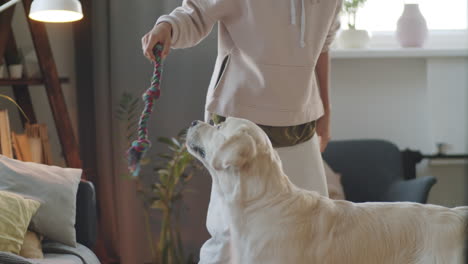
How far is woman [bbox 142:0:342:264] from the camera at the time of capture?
166cm

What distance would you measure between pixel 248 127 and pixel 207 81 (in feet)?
6.02

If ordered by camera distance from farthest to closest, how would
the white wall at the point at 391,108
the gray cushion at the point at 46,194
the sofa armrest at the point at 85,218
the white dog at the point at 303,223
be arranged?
the white wall at the point at 391,108, the sofa armrest at the point at 85,218, the gray cushion at the point at 46,194, the white dog at the point at 303,223

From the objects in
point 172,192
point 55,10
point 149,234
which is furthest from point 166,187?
point 55,10

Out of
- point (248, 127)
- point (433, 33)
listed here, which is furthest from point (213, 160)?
point (433, 33)

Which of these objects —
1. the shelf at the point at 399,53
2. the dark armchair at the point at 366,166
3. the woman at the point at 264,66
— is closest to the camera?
the woman at the point at 264,66

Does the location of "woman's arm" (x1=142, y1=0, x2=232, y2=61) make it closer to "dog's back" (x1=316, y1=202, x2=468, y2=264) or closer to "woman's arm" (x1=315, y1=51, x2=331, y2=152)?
"woman's arm" (x1=315, y1=51, x2=331, y2=152)

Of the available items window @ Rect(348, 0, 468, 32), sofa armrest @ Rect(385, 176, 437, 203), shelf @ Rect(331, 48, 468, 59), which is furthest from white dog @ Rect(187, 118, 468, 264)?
window @ Rect(348, 0, 468, 32)

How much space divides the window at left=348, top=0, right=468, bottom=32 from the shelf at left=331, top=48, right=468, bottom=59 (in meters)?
0.24

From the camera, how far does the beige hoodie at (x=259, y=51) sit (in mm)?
1664

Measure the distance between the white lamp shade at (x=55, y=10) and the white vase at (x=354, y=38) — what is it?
1.60 metres

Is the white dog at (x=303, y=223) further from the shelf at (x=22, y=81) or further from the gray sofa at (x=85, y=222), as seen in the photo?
the shelf at (x=22, y=81)

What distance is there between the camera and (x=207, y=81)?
10.4 feet

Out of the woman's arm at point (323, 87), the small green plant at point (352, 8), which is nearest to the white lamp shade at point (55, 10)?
the woman's arm at point (323, 87)

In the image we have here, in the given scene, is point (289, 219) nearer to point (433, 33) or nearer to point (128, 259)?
point (128, 259)
